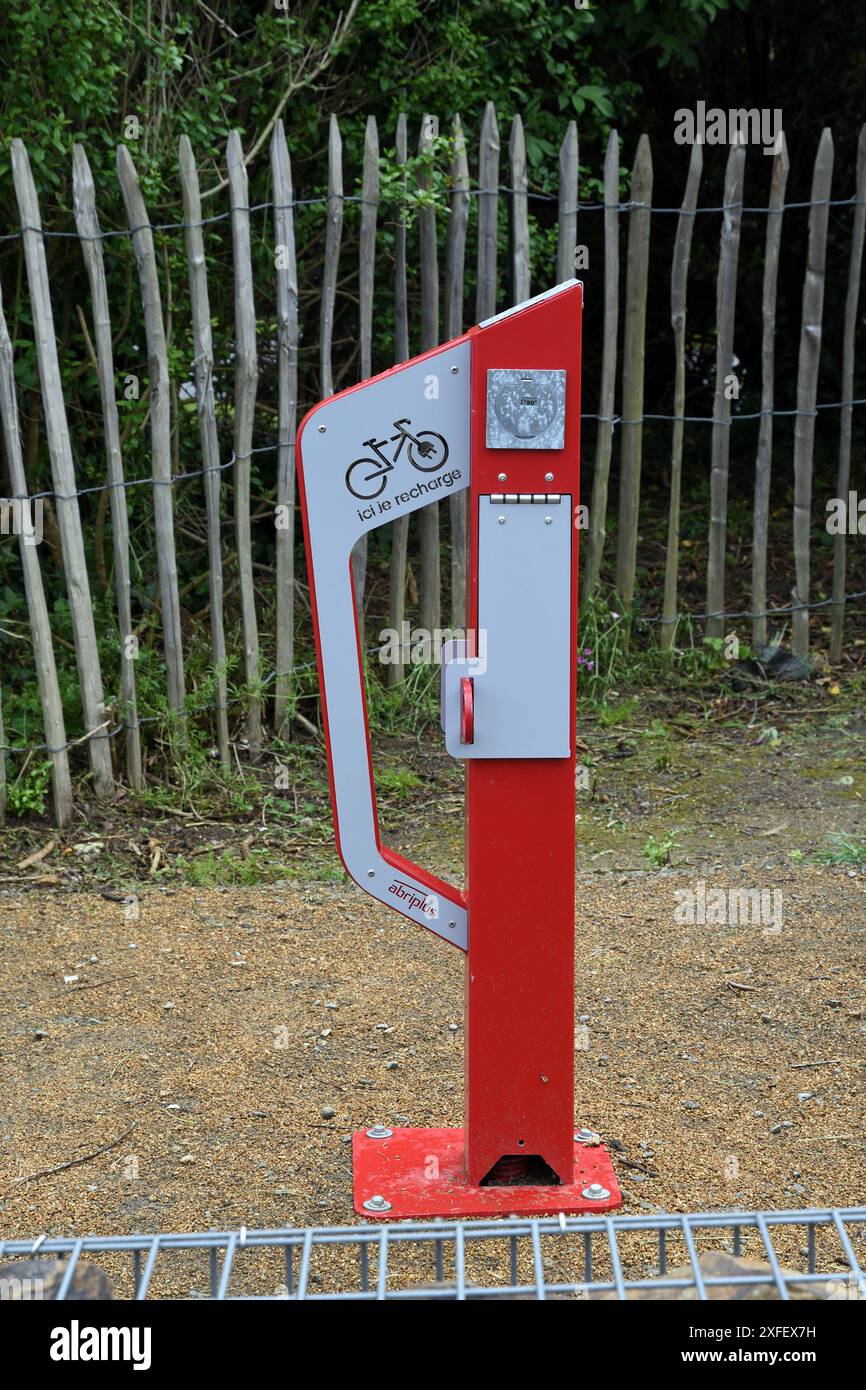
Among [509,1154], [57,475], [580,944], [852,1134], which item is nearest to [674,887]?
[580,944]

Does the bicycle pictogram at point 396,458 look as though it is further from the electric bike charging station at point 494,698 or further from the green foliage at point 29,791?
the green foliage at point 29,791

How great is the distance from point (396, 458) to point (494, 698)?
532 mm

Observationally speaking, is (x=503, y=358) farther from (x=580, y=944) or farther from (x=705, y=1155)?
(x=580, y=944)

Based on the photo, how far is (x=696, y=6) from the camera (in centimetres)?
709

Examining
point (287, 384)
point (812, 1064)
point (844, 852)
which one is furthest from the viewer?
point (287, 384)

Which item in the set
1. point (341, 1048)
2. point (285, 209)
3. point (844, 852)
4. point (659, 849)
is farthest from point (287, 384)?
point (341, 1048)

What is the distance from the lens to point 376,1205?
308 cm

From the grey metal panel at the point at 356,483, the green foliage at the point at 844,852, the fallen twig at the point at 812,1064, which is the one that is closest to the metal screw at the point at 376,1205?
the grey metal panel at the point at 356,483

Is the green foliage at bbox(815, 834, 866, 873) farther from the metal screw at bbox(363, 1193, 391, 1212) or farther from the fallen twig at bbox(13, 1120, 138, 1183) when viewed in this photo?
the fallen twig at bbox(13, 1120, 138, 1183)

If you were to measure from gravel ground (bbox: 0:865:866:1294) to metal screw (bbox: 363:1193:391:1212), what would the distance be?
0.05m

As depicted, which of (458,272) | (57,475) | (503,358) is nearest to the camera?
(503,358)

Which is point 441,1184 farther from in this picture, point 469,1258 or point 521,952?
point 521,952

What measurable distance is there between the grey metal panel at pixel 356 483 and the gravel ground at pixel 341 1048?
3.11 feet
